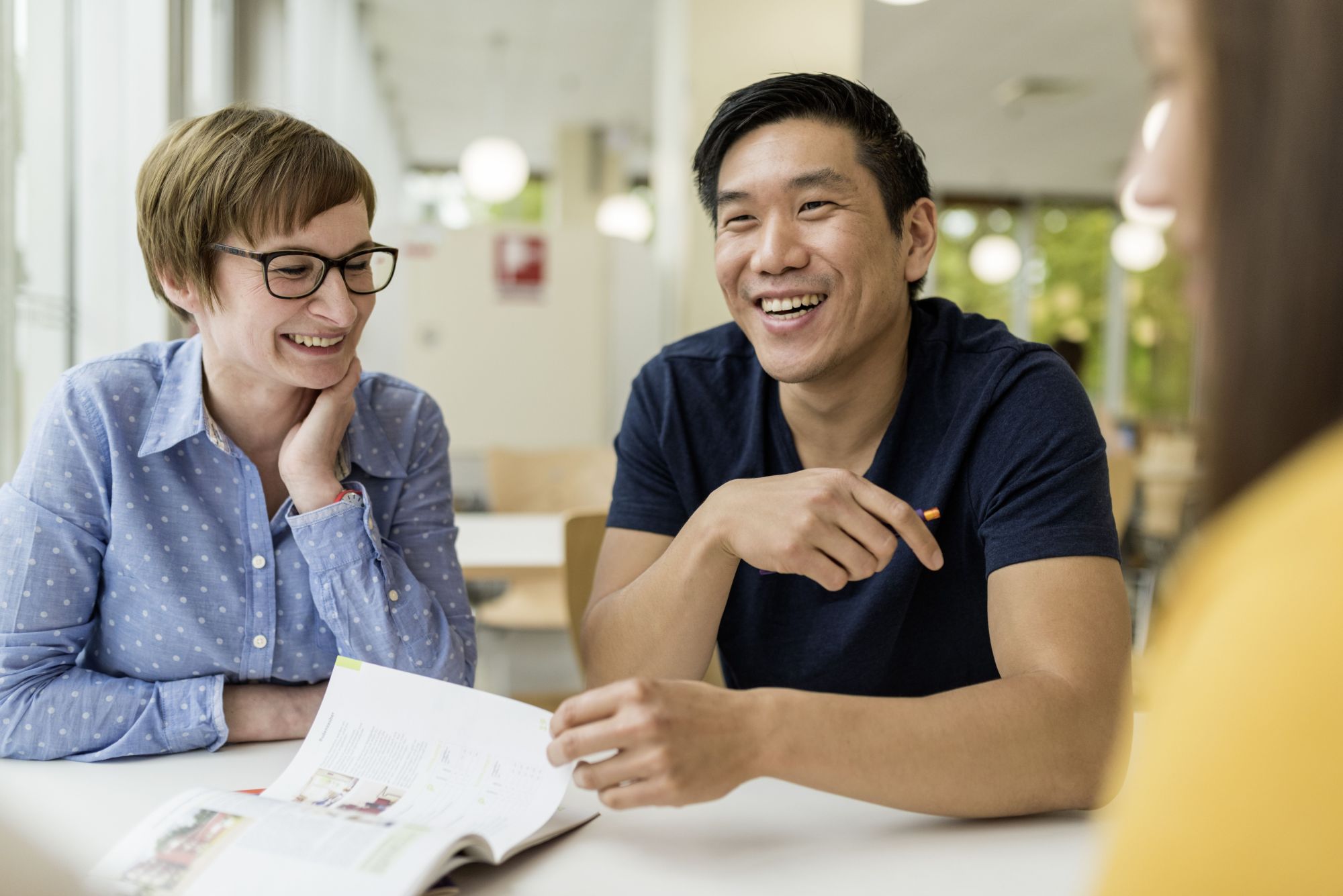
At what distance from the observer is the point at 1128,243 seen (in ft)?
27.7

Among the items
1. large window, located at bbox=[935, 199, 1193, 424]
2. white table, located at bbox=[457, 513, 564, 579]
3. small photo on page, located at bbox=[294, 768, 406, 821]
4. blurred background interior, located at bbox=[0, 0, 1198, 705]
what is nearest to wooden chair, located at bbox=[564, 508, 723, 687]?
blurred background interior, located at bbox=[0, 0, 1198, 705]

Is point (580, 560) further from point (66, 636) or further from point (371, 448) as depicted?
point (66, 636)

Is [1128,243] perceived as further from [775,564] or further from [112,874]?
[112,874]

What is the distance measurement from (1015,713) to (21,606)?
108cm

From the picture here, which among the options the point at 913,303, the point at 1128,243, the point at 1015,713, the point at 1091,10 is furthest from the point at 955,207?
the point at 1015,713

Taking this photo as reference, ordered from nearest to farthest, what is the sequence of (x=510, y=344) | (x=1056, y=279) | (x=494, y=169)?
1. (x=510, y=344)
2. (x=494, y=169)
3. (x=1056, y=279)

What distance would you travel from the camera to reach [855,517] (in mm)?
1102

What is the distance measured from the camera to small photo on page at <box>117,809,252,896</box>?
2.63ft

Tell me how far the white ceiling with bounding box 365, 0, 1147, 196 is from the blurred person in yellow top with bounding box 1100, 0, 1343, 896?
3.97m

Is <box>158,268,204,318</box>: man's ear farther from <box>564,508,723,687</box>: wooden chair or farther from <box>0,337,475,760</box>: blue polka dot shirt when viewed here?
<box>564,508,723,687</box>: wooden chair

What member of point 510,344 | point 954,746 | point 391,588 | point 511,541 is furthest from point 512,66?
point 954,746

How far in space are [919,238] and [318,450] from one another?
0.91 meters

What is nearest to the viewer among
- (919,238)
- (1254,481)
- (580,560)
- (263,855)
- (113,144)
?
(1254,481)

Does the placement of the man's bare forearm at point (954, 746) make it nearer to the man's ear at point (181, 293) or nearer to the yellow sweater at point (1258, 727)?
the yellow sweater at point (1258, 727)
